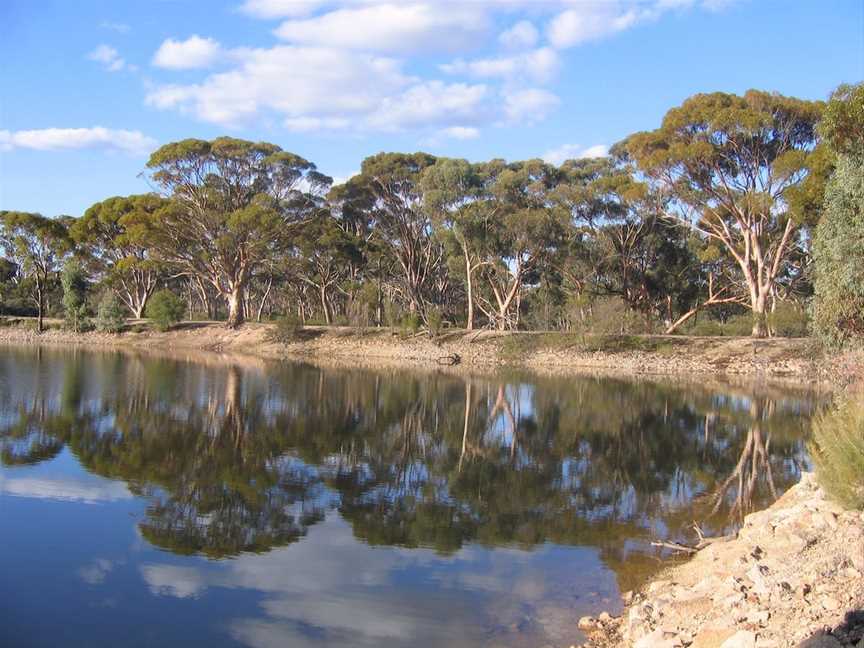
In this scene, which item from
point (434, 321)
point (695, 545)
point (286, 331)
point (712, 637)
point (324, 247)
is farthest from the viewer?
point (324, 247)

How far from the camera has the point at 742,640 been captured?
6.26m

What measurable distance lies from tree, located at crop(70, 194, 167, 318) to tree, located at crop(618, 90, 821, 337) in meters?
31.0

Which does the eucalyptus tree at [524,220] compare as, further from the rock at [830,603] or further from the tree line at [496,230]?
the rock at [830,603]

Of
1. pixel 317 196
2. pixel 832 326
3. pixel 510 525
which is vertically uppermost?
pixel 317 196

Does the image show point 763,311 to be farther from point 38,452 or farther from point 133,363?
point 38,452

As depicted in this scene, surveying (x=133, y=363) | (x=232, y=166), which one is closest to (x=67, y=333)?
(x=232, y=166)

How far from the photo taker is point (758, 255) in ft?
134

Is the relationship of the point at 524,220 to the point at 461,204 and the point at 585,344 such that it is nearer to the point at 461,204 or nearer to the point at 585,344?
the point at 461,204

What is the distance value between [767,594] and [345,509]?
7.42 metres

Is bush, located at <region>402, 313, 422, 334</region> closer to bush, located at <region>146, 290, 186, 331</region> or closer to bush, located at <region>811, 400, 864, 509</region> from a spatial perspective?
bush, located at <region>146, 290, 186, 331</region>

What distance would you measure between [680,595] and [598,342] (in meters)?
36.9

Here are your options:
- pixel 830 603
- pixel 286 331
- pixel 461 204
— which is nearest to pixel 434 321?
pixel 461 204

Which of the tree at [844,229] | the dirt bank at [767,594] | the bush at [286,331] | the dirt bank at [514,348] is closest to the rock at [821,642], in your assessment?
the dirt bank at [767,594]

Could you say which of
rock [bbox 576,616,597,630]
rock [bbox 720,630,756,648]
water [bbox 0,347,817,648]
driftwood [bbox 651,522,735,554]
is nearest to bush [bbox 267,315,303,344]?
water [bbox 0,347,817,648]
